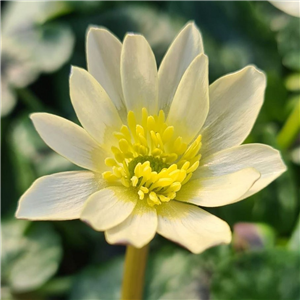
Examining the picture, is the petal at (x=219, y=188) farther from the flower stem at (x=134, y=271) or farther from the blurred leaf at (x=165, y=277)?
the blurred leaf at (x=165, y=277)

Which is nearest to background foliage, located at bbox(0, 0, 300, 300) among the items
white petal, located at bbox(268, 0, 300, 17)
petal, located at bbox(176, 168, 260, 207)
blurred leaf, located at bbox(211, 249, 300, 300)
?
blurred leaf, located at bbox(211, 249, 300, 300)

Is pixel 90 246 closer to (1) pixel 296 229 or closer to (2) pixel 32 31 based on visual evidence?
(1) pixel 296 229

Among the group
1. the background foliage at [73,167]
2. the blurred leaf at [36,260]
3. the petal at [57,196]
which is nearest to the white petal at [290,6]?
the background foliage at [73,167]

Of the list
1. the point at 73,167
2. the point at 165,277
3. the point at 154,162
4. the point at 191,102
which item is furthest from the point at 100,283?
the point at 191,102

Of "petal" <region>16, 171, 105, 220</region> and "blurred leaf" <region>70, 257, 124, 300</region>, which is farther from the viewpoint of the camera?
"blurred leaf" <region>70, 257, 124, 300</region>

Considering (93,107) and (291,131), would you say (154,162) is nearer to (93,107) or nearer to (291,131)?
(93,107)

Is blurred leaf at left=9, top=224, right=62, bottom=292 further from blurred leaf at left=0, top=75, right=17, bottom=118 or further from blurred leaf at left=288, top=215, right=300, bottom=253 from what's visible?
blurred leaf at left=288, top=215, right=300, bottom=253
